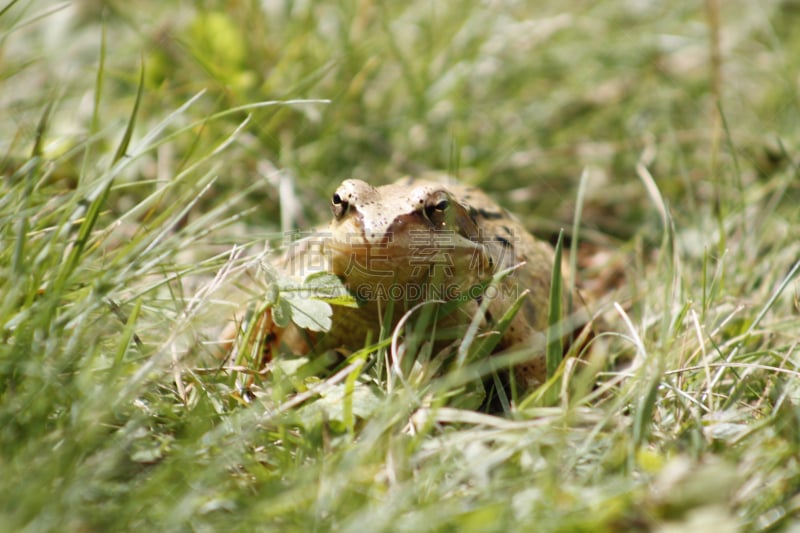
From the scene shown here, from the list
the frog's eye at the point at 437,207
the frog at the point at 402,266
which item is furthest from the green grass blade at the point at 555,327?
the frog's eye at the point at 437,207

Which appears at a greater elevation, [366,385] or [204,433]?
[204,433]

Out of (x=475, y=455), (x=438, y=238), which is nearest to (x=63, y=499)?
(x=475, y=455)

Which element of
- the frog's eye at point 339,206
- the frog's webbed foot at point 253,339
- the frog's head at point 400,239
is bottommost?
the frog's webbed foot at point 253,339

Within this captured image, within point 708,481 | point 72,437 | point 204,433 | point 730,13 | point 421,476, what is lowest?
point 708,481

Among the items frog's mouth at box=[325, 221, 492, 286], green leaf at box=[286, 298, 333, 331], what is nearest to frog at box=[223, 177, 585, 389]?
frog's mouth at box=[325, 221, 492, 286]

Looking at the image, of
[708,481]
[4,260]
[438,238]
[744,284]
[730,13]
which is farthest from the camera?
[730,13]

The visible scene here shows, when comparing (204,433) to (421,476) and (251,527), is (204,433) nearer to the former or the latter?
(251,527)

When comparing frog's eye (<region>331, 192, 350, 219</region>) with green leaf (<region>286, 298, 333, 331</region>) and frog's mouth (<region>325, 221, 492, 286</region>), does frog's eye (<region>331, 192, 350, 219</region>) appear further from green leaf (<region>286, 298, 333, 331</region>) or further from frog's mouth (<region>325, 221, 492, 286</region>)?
green leaf (<region>286, 298, 333, 331</region>)

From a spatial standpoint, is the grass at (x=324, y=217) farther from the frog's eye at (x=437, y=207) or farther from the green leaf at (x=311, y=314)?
the frog's eye at (x=437, y=207)
